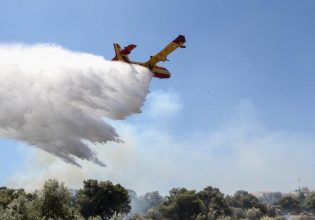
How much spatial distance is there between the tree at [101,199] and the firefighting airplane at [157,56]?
48197 millimetres

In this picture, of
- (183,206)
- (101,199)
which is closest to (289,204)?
(183,206)

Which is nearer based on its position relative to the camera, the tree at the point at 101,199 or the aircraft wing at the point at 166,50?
the aircraft wing at the point at 166,50

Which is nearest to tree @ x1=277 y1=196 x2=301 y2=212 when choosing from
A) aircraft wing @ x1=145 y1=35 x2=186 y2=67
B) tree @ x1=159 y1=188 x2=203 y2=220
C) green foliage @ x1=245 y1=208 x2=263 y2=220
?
green foliage @ x1=245 y1=208 x2=263 y2=220

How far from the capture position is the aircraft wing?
4978 centimetres

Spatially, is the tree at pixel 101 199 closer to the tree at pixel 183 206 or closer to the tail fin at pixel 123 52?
the tree at pixel 183 206

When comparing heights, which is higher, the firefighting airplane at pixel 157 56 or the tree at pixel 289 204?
the tree at pixel 289 204

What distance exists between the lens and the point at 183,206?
114 metres

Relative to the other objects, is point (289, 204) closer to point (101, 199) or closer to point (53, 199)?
point (101, 199)

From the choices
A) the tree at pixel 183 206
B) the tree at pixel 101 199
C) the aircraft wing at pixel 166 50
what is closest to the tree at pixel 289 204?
the tree at pixel 183 206

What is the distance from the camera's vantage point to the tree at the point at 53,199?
3597 centimetres

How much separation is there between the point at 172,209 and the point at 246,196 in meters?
66.7

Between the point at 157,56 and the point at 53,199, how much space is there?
21.7 meters

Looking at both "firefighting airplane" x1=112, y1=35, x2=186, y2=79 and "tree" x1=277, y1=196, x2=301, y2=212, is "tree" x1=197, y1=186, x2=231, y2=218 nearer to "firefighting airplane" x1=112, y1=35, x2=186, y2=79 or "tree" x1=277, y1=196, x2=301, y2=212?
"tree" x1=277, y1=196, x2=301, y2=212

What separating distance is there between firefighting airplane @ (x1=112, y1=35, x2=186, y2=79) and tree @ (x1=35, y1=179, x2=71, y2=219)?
60.6 ft
